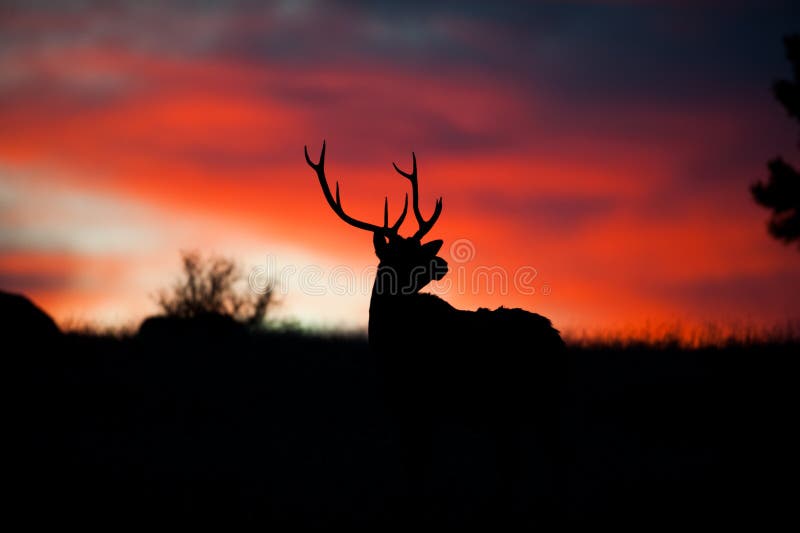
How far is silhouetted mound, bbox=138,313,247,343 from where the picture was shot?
60.5 feet

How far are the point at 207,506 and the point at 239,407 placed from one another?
14.9 feet

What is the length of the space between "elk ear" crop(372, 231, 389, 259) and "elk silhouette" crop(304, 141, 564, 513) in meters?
0.02

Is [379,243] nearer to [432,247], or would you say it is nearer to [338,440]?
[432,247]

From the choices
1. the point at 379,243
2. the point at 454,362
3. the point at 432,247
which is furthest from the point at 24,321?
Result: the point at 454,362

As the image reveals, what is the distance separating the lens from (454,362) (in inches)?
325

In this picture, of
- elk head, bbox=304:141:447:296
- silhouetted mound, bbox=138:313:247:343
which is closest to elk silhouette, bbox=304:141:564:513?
elk head, bbox=304:141:447:296

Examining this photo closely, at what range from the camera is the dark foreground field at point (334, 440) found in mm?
7922

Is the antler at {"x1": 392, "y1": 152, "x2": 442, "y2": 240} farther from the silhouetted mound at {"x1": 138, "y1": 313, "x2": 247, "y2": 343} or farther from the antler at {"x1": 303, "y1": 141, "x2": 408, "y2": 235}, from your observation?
the silhouetted mound at {"x1": 138, "y1": 313, "x2": 247, "y2": 343}

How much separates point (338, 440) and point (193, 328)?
31.9 ft

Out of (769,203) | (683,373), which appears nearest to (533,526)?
(683,373)

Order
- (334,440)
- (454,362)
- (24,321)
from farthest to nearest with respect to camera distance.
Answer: (24,321) → (334,440) → (454,362)

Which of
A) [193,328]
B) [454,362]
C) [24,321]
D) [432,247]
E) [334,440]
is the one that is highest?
[193,328]

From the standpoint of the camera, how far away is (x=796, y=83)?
93.2ft

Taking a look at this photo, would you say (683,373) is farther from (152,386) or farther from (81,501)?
(81,501)
